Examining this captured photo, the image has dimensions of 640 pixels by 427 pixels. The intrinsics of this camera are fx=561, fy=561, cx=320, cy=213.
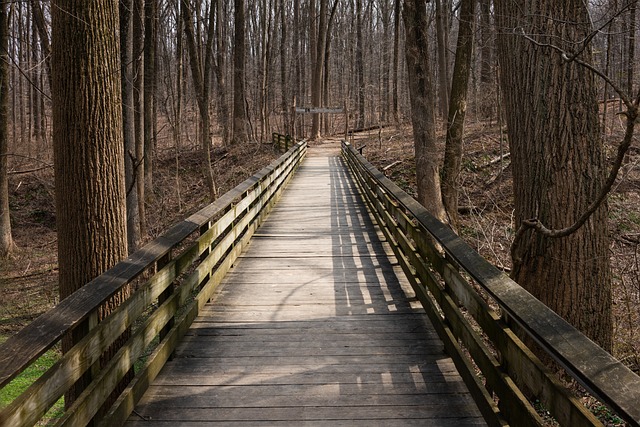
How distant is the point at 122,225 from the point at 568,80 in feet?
13.7

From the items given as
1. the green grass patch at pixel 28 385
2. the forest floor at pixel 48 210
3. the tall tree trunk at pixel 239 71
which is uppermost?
the tall tree trunk at pixel 239 71

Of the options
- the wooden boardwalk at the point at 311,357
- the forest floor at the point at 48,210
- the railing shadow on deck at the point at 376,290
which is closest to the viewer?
the wooden boardwalk at the point at 311,357

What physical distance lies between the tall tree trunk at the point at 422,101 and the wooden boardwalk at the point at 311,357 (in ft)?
13.8

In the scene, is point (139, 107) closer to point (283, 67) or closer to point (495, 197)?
point (495, 197)

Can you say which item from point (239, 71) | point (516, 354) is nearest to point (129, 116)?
point (516, 354)

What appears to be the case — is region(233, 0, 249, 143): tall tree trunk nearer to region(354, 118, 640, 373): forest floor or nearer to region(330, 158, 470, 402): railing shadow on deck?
region(354, 118, 640, 373): forest floor

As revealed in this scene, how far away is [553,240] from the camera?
4.94m

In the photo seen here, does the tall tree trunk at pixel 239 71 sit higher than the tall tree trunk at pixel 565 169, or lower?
higher

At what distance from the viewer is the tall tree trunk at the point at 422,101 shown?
37.9ft

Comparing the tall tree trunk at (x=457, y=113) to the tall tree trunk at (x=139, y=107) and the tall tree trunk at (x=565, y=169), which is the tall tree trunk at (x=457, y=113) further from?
the tall tree trunk at (x=565, y=169)

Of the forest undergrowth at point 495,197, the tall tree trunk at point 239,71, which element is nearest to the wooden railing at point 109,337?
the forest undergrowth at point 495,197

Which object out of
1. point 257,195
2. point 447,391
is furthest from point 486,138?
point 447,391

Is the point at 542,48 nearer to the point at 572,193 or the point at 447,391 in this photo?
the point at 572,193

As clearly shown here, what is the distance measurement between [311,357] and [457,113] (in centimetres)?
1073
